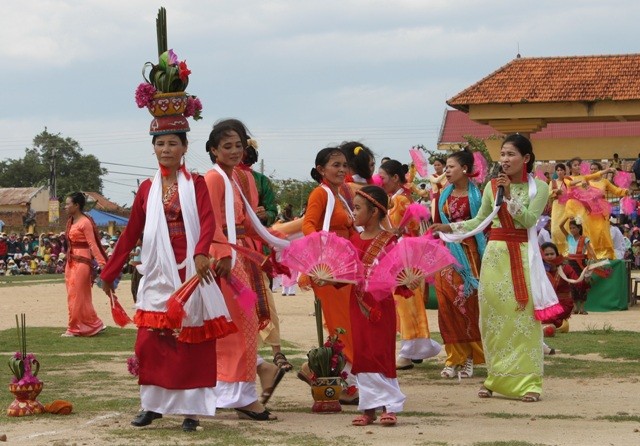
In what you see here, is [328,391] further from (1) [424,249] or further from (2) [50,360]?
(2) [50,360]

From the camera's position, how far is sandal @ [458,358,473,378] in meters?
11.3

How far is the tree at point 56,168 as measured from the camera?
87.2m

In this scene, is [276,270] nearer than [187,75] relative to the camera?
No

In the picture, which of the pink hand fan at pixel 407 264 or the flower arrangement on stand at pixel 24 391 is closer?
the pink hand fan at pixel 407 264

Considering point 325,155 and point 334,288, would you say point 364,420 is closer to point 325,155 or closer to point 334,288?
point 334,288

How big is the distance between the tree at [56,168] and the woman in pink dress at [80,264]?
216ft

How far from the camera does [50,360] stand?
1277 centimetres

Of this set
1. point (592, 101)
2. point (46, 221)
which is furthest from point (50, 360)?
point (46, 221)

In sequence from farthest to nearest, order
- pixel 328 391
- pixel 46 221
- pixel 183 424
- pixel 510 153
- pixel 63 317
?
1. pixel 46 221
2. pixel 63 317
3. pixel 510 153
4. pixel 328 391
5. pixel 183 424

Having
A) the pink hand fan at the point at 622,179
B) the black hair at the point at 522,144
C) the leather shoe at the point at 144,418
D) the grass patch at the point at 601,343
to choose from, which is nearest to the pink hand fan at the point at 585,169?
the pink hand fan at the point at 622,179

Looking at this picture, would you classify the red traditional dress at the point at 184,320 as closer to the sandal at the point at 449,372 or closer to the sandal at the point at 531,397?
the sandal at the point at 531,397

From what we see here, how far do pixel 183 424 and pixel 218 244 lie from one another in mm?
1186

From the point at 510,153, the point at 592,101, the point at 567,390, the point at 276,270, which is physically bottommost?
the point at 567,390

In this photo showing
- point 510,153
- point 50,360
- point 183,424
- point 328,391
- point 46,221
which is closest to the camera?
point 183,424
